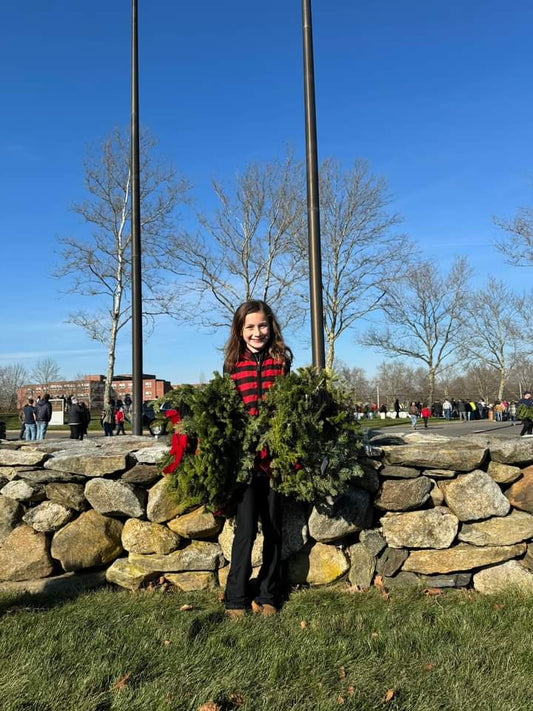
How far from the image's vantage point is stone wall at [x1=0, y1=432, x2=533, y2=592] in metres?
3.70

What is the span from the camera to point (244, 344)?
13.0 ft

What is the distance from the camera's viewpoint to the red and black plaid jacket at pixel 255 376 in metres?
3.78

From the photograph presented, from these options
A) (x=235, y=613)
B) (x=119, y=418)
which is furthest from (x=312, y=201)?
(x=119, y=418)

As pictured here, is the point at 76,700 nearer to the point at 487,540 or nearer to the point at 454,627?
the point at 454,627

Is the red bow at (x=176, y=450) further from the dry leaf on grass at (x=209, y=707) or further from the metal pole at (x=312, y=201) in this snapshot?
the metal pole at (x=312, y=201)

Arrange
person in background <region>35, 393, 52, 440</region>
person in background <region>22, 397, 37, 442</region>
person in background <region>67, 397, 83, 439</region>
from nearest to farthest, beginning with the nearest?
person in background <region>67, 397, 83, 439</region> → person in background <region>35, 393, 52, 440</region> → person in background <region>22, 397, 37, 442</region>

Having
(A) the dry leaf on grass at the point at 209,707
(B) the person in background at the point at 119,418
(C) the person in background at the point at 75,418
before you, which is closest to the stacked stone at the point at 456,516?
(A) the dry leaf on grass at the point at 209,707

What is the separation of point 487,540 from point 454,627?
0.86 meters

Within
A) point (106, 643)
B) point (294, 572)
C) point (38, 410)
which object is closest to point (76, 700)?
point (106, 643)

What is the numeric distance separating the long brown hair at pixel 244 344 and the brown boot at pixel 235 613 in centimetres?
150

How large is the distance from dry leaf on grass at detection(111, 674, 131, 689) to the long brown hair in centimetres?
195

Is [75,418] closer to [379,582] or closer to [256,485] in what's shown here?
[256,485]

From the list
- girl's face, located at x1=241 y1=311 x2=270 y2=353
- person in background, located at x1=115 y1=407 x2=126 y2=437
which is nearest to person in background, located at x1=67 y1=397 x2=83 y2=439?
person in background, located at x1=115 y1=407 x2=126 y2=437

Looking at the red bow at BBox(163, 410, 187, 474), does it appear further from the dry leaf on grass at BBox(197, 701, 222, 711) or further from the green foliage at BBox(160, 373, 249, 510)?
the dry leaf on grass at BBox(197, 701, 222, 711)
